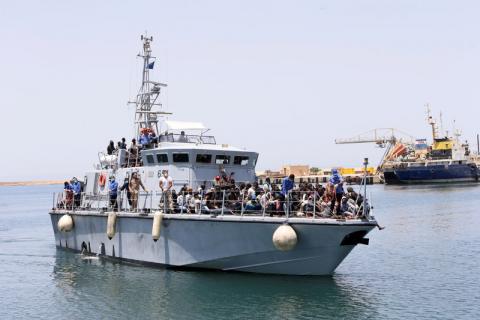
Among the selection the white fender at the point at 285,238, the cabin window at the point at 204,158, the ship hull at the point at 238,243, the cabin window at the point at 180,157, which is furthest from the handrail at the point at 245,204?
the cabin window at the point at 204,158

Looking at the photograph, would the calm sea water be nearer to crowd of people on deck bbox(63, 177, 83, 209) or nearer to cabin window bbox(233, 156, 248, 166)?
A: crowd of people on deck bbox(63, 177, 83, 209)

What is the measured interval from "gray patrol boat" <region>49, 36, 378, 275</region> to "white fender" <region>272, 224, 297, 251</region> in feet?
0.09

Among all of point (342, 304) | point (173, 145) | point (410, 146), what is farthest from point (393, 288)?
point (410, 146)

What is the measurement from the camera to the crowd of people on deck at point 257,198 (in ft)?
51.9

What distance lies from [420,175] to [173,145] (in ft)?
280

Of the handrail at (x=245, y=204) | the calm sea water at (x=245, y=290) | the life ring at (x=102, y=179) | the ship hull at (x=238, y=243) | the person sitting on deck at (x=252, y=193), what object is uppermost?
the life ring at (x=102, y=179)

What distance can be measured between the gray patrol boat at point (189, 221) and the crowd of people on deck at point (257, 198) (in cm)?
7

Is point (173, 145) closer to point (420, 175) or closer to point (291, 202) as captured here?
point (291, 202)

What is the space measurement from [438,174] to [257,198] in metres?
87.5

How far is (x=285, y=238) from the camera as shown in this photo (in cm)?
1547

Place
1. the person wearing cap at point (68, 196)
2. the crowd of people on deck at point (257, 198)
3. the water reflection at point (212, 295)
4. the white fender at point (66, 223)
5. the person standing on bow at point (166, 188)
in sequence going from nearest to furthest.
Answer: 1. the water reflection at point (212, 295)
2. the crowd of people on deck at point (257, 198)
3. the person standing on bow at point (166, 188)
4. the white fender at point (66, 223)
5. the person wearing cap at point (68, 196)

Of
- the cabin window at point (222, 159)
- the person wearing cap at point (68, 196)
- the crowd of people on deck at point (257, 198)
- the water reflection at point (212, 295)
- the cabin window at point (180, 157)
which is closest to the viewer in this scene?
the water reflection at point (212, 295)

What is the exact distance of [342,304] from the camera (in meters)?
15.3

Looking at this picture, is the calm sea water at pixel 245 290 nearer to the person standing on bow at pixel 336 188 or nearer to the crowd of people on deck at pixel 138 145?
the person standing on bow at pixel 336 188
